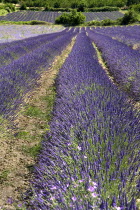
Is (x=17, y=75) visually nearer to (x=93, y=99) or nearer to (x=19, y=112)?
(x=19, y=112)

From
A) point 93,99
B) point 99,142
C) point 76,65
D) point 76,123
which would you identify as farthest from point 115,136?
point 76,65

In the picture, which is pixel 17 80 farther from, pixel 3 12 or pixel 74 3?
pixel 74 3

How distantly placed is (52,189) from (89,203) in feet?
1.29

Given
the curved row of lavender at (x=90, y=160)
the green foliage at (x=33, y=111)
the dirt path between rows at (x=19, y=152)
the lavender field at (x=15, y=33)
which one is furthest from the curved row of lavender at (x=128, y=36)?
the curved row of lavender at (x=90, y=160)

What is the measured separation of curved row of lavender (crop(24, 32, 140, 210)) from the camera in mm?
1942

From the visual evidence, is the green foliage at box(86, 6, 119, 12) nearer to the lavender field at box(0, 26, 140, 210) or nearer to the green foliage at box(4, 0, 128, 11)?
the green foliage at box(4, 0, 128, 11)

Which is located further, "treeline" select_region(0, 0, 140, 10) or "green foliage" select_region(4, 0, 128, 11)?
"treeline" select_region(0, 0, 140, 10)

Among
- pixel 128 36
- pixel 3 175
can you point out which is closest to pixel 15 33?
pixel 128 36

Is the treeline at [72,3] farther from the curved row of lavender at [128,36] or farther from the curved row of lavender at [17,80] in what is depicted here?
the curved row of lavender at [17,80]

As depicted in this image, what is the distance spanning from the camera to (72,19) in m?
41.1


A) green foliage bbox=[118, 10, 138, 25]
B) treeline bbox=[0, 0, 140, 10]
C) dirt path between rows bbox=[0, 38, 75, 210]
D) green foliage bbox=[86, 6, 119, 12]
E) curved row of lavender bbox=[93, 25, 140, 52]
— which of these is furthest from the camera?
treeline bbox=[0, 0, 140, 10]

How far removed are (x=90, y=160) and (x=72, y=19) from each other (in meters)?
41.3

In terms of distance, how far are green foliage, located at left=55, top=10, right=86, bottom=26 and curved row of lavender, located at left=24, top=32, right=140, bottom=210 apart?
129ft

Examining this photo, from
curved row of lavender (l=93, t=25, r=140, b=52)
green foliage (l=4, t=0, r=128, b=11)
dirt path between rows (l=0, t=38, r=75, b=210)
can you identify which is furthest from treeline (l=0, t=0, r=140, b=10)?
dirt path between rows (l=0, t=38, r=75, b=210)
